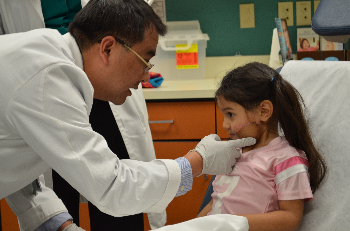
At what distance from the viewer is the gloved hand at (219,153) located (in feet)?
3.69

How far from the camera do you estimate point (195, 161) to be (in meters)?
1.08

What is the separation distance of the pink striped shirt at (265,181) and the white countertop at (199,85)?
56 centimetres

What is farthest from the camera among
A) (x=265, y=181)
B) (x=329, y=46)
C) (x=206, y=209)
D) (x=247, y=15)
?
(x=247, y=15)

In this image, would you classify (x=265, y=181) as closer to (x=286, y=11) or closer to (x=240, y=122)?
(x=240, y=122)

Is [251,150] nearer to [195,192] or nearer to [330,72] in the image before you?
[330,72]

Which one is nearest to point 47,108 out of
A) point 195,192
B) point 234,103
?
point 234,103

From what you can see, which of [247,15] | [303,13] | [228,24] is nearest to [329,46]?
[303,13]

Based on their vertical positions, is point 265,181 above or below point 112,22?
below

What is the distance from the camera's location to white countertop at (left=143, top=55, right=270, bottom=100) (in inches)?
79.3

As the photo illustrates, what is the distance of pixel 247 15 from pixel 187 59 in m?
0.55

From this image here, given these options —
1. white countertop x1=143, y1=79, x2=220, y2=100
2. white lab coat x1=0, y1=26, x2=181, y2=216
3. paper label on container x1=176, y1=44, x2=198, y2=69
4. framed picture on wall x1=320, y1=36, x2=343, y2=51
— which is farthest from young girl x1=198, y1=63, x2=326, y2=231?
framed picture on wall x1=320, y1=36, x2=343, y2=51

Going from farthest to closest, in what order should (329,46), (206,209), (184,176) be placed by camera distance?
(329,46)
(206,209)
(184,176)

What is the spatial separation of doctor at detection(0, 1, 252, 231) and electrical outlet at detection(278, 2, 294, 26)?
5.36 feet

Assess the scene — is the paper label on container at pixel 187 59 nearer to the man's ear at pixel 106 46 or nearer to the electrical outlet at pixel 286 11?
the electrical outlet at pixel 286 11
